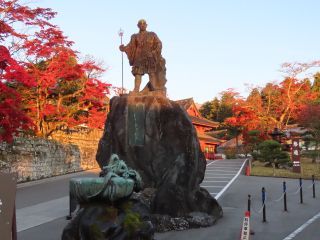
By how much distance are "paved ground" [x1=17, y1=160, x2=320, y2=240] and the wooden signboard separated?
648cm

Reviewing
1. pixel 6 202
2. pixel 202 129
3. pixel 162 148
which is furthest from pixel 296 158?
pixel 202 129

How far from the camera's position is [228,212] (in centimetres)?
1344

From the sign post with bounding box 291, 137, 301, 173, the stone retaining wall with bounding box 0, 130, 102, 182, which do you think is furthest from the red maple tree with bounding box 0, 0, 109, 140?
the sign post with bounding box 291, 137, 301, 173

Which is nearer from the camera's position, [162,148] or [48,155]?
[162,148]

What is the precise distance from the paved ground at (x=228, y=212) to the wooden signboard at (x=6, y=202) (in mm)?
6484

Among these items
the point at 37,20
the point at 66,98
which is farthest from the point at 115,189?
the point at 66,98

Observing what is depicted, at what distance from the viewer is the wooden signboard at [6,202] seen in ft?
12.9

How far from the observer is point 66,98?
29969 mm

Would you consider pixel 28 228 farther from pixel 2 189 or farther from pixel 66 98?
pixel 66 98

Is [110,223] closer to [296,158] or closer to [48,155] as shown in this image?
[48,155]

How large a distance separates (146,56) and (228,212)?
5584 mm

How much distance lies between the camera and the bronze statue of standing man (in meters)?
13.0

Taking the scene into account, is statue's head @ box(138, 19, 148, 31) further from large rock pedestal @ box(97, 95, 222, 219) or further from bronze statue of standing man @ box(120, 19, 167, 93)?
large rock pedestal @ box(97, 95, 222, 219)

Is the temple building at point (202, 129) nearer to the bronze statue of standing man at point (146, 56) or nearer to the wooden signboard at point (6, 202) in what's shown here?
the bronze statue of standing man at point (146, 56)
